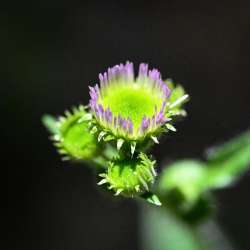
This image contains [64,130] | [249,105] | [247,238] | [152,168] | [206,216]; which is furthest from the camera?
[249,105]

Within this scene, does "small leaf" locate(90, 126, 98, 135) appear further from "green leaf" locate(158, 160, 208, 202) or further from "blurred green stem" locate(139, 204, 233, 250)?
"blurred green stem" locate(139, 204, 233, 250)

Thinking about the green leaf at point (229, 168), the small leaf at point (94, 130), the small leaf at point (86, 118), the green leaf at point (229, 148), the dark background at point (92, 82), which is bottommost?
the small leaf at point (94, 130)

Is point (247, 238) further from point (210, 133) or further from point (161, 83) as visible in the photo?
point (161, 83)

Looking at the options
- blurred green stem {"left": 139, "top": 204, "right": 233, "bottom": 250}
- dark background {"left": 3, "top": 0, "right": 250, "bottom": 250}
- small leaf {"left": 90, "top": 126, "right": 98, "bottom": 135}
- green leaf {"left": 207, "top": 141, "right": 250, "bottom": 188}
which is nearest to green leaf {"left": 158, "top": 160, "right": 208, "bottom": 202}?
green leaf {"left": 207, "top": 141, "right": 250, "bottom": 188}

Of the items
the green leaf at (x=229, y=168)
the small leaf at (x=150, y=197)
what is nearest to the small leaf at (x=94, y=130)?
the small leaf at (x=150, y=197)

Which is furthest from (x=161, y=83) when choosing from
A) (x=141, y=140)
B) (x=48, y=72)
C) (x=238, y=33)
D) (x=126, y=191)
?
(x=238, y=33)

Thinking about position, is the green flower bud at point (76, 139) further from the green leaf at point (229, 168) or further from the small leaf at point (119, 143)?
the green leaf at point (229, 168)
